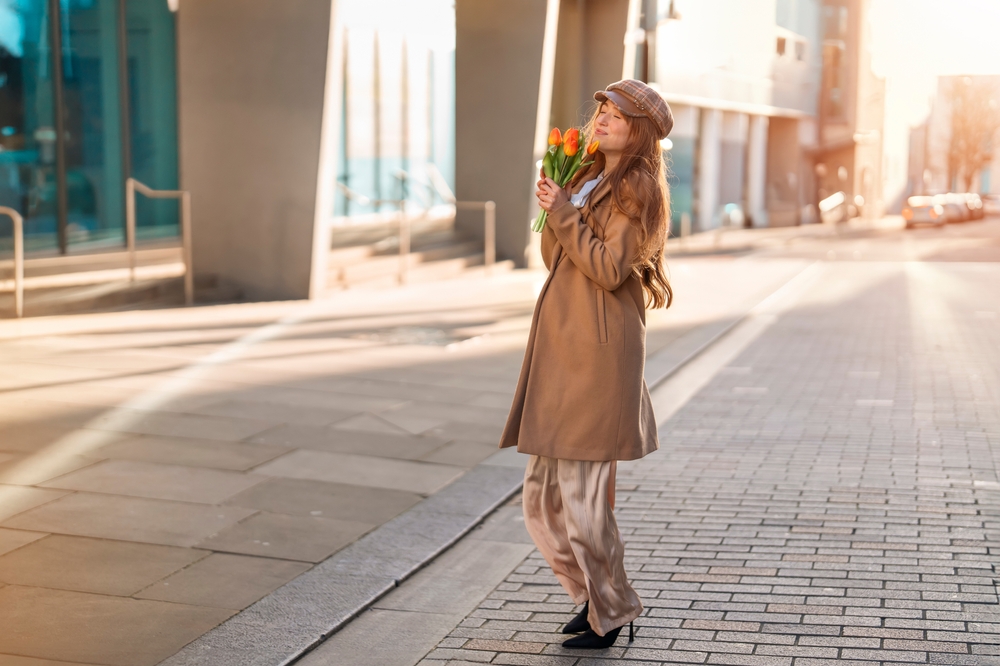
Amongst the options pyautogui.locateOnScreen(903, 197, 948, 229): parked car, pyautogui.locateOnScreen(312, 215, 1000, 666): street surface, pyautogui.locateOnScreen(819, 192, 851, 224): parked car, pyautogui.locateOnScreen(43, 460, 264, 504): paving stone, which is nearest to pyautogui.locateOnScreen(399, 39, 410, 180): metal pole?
pyautogui.locateOnScreen(312, 215, 1000, 666): street surface

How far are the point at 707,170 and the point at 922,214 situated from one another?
1067cm

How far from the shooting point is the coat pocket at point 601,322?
351 cm

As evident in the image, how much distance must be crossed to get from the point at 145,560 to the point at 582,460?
73.9 inches

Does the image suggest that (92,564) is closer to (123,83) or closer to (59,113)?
(59,113)

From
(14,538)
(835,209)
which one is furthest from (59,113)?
(835,209)

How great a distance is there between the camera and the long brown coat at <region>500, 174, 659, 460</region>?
3.51 m

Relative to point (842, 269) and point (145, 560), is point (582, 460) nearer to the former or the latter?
point (145, 560)

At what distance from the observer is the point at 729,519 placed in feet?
17.1

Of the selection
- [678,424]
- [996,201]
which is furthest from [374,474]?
[996,201]

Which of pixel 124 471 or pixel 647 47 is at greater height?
pixel 647 47

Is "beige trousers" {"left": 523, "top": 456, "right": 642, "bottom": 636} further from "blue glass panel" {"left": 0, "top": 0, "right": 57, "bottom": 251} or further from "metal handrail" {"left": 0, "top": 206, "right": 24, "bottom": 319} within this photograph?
"blue glass panel" {"left": 0, "top": 0, "right": 57, "bottom": 251}

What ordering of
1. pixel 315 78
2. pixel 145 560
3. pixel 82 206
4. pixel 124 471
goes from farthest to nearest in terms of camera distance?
pixel 82 206 < pixel 315 78 < pixel 124 471 < pixel 145 560

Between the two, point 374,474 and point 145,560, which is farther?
point 374,474

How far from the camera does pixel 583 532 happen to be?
11.7 feet
